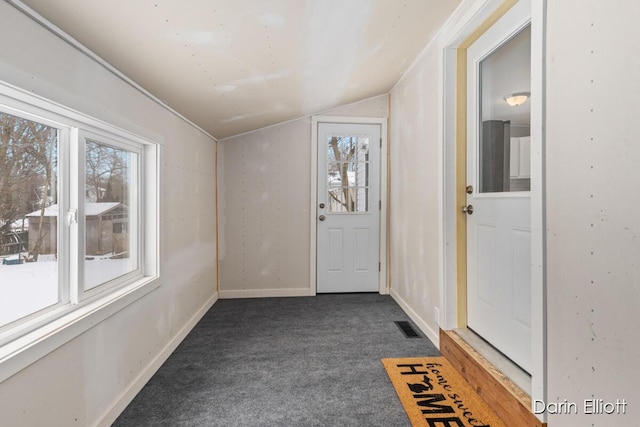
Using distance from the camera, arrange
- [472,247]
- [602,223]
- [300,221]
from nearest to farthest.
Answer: [602,223], [472,247], [300,221]

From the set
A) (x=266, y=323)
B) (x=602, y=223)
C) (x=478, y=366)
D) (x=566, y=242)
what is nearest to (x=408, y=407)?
(x=478, y=366)

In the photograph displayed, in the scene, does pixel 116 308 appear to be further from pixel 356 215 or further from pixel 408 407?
pixel 356 215

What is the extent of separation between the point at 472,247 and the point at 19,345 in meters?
2.34

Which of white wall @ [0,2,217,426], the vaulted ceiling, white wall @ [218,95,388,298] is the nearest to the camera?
white wall @ [0,2,217,426]

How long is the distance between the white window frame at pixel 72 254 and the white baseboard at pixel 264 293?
1.64 m

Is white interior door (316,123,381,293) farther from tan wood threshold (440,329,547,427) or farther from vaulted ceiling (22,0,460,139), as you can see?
tan wood threshold (440,329,547,427)

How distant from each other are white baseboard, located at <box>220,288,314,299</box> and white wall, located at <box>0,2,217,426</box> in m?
0.64

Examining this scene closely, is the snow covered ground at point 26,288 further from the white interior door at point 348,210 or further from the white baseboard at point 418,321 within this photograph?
the white interior door at point 348,210

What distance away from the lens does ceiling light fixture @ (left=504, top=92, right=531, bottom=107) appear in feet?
5.73

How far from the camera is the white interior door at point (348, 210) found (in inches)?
149

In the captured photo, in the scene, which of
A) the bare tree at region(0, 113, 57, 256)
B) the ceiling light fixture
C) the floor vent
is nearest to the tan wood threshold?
the floor vent

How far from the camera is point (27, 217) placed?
49.6 inches

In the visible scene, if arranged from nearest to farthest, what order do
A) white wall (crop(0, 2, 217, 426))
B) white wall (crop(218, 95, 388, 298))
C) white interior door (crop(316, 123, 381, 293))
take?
white wall (crop(0, 2, 217, 426)) → white wall (crop(218, 95, 388, 298)) → white interior door (crop(316, 123, 381, 293))

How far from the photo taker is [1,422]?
39.5 inches
